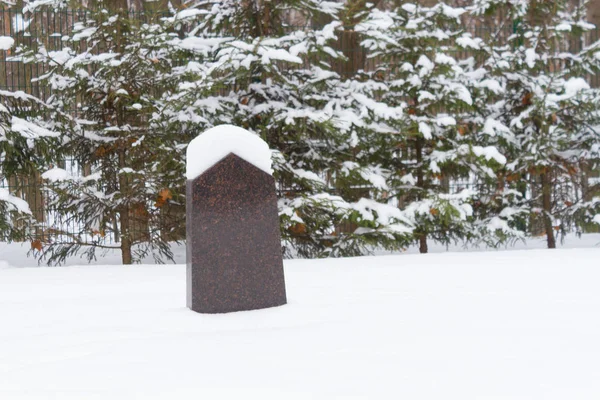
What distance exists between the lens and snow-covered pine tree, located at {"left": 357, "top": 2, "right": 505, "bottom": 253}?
7.66 meters

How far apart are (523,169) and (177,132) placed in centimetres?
438

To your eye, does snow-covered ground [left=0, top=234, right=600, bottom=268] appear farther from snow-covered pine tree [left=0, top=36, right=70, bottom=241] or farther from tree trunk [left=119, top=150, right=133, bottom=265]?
tree trunk [left=119, top=150, right=133, bottom=265]

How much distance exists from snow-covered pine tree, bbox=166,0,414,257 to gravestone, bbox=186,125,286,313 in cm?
264

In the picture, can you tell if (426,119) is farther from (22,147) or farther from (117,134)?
(22,147)

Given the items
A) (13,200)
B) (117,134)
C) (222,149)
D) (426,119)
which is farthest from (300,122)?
(222,149)

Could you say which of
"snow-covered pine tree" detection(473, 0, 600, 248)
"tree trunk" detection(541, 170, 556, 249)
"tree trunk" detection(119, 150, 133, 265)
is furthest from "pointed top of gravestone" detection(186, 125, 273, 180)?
"tree trunk" detection(541, 170, 556, 249)

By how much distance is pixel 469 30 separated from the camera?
388 inches

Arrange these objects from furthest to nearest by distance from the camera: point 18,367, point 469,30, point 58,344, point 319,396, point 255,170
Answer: point 469,30, point 255,170, point 58,344, point 18,367, point 319,396

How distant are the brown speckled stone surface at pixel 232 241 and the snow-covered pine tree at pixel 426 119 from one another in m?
3.67

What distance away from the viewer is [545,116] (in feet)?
27.5

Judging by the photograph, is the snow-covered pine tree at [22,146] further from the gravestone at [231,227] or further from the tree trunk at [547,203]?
the tree trunk at [547,203]

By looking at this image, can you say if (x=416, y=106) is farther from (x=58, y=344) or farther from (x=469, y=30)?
(x=58, y=344)

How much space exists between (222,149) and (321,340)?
1394 mm

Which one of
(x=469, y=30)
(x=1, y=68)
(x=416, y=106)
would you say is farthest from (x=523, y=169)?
(x=1, y=68)
